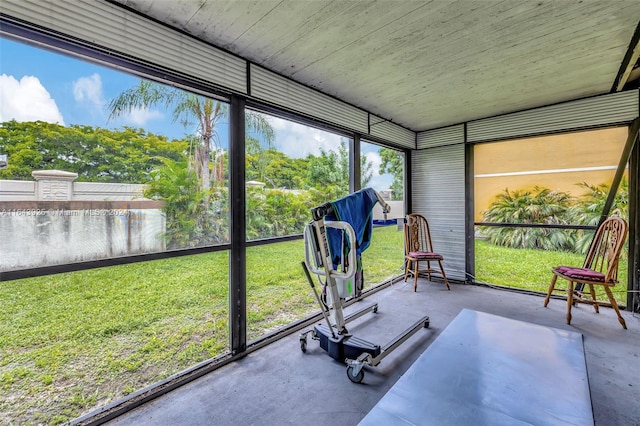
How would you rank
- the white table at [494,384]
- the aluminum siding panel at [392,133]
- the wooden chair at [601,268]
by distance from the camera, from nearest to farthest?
1. the white table at [494,384]
2. the wooden chair at [601,268]
3. the aluminum siding panel at [392,133]

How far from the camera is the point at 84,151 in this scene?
1.87 meters

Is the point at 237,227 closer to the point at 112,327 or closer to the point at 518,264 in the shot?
the point at 112,327

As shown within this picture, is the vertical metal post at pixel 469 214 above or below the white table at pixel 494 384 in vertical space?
above

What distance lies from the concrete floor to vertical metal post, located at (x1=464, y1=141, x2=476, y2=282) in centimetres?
135

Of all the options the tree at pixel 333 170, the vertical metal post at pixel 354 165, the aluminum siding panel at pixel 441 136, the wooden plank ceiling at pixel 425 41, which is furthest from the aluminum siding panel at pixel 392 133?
the wooden plank ceiling at pixel 425 41

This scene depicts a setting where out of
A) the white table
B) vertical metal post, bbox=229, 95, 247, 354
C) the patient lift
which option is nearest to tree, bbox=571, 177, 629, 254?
the white table

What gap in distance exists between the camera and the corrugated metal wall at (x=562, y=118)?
3.46 metres

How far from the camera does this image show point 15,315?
181cm

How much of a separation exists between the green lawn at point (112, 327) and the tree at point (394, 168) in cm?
240

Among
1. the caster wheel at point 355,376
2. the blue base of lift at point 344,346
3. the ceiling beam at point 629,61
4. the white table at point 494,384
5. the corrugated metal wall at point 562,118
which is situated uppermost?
the ceiling beam at point 629,61


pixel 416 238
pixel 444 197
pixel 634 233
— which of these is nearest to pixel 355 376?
pixel 416 238

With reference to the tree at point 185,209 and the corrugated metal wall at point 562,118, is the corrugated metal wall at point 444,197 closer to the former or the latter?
the corrugated metal wall at point 562,118

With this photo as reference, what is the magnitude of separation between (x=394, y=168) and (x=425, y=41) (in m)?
2.98

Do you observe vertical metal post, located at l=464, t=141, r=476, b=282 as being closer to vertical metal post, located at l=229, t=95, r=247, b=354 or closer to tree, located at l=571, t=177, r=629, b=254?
tree, located at l=571, t=177, r=629, b=254
